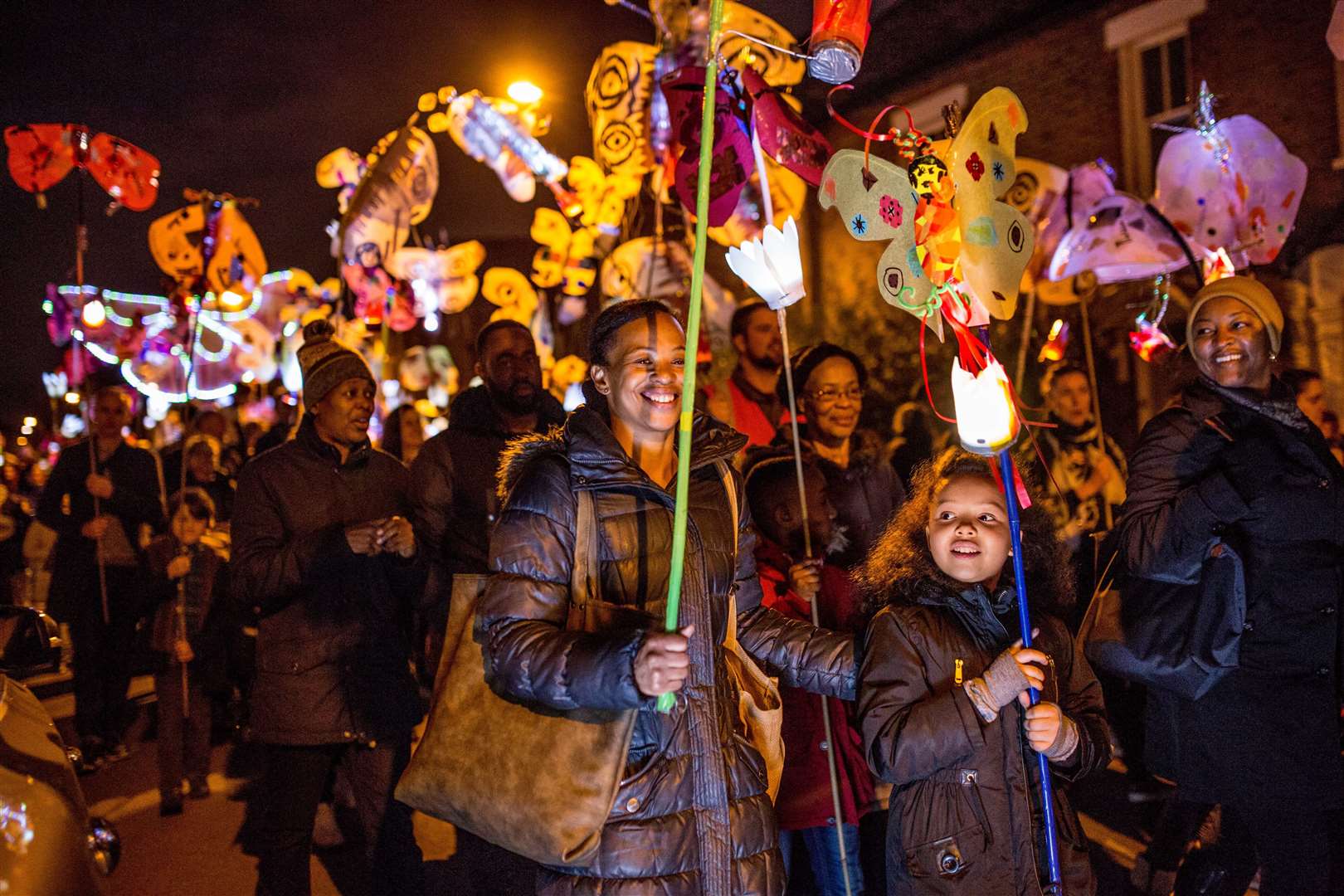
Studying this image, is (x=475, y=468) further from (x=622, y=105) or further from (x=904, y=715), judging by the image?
(x=622, y=105)

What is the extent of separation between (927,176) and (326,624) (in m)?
2.74

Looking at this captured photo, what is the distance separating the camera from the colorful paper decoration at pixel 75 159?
7.00 meters

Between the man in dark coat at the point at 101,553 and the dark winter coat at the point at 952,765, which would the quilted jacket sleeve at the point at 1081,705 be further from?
the man in dark coat at the point at 101,553

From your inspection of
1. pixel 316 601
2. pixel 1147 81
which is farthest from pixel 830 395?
pixel 1147 81

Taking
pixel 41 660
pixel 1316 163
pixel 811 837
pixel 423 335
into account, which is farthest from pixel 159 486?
pixel 423 335

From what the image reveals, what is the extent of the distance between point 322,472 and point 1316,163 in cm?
1058

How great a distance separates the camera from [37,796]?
244 centimetres

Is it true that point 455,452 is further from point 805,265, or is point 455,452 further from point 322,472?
point 805,265

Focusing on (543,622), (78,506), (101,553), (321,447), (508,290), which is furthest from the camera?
(508,290)

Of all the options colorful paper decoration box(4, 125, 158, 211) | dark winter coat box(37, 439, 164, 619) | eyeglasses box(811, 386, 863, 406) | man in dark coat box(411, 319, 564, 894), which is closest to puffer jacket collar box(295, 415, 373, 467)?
man in dark coat box(411, 319, 564, 894)

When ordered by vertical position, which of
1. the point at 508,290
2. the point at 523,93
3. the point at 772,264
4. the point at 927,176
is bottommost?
the point at 772,264

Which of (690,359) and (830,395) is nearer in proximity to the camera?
(690,359)

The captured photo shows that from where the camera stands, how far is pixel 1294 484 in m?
3.38

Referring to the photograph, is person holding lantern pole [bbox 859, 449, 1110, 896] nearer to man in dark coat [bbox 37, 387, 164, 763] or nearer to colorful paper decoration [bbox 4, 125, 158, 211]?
man in dark coat [bbox 37, 387, 164, 763]
